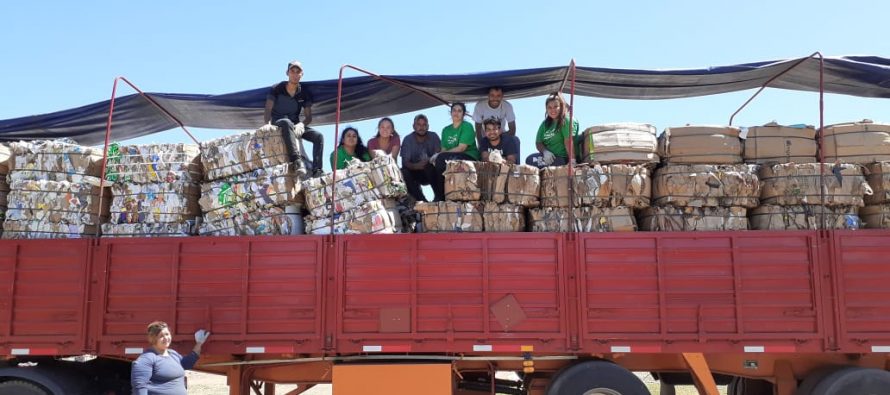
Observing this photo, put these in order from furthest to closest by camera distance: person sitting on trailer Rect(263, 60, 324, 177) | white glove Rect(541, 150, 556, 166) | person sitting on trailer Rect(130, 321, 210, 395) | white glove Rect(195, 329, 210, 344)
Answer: person sitting on trailer Rect(263, 60, 324, 177), white glove Rect(541, 150, 556, 166), white glove Rect(195, 329, 210, 344), person sitting on trailer Rect(130, 321, 210, 395)

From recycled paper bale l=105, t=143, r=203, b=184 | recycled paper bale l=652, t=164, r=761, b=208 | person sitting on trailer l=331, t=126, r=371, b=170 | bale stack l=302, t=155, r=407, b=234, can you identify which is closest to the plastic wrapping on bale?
bale stack l=302, t=155, r=407, b=234

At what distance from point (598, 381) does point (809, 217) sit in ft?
8.48

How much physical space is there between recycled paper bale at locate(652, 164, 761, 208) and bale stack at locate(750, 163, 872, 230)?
7.1 inches

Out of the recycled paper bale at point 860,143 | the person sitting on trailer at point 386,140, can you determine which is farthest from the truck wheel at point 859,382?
the person sitting on trailer at point 386,140

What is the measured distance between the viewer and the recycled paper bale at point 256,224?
240 inches

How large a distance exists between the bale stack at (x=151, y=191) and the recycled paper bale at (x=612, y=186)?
4.01 meters

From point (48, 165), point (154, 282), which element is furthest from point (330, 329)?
Answer: point (48, 165)

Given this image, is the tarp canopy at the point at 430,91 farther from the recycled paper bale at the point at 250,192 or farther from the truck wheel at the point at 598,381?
the truck wheel at the point at 598,381

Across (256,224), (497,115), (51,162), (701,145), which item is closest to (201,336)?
(256,224)

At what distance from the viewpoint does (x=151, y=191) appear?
6258mm

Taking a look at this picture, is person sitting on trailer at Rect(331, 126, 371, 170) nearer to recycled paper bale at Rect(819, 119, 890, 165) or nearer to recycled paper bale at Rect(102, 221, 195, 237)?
recycled paper bale at Rect(102, 221, 195, 237)

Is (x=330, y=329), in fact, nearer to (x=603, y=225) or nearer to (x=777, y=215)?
(x=603, y=225)

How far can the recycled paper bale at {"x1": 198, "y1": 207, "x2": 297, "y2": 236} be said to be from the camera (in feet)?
20.0

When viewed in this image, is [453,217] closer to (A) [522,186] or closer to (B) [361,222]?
(A) [522,186]
